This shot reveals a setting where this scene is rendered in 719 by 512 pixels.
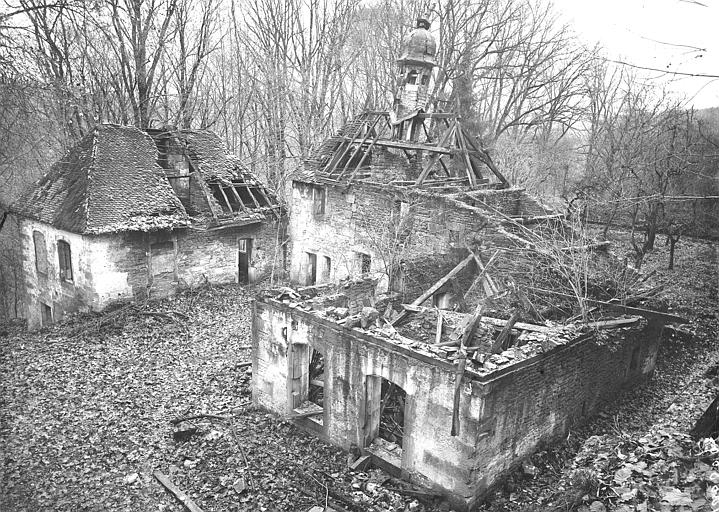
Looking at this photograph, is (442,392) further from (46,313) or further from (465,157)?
(46,313)

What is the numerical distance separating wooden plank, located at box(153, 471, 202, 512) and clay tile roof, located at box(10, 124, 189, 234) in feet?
33.9

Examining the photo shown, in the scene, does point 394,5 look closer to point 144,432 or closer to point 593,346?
point 593,346

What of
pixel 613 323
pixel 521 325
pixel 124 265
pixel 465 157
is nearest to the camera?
pixel 521 325

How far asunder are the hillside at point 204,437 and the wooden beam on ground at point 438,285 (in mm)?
3710

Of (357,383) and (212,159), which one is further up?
(212,159)

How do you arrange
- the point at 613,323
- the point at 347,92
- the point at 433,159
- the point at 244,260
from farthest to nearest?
1. the point at 347,92
2. the point at 244,260
3. the point at 433,159
4. the point at 613,323

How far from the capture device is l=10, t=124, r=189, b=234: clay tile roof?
1898cm

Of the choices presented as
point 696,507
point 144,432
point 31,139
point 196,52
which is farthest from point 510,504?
point 196,52

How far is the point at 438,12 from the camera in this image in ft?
104

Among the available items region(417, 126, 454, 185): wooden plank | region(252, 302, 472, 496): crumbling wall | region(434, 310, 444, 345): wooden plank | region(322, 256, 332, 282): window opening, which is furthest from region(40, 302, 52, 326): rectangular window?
region(434, 310, 444, 345): wooden plank

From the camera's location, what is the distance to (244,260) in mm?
23984

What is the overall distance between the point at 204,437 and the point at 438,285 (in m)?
7.62

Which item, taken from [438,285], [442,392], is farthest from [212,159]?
[442,392]

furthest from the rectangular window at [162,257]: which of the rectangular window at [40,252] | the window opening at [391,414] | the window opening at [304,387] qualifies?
the window opening at [391,414]
